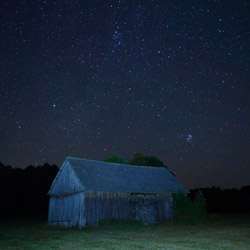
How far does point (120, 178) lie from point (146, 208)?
4.19 metres

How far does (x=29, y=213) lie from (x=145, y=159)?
914 inches

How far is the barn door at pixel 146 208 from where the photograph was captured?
98.0 ft

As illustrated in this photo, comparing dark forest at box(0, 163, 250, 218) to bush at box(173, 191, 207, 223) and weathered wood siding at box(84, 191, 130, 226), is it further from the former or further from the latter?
weathered wood siding at box(84, 191, 130, 226)

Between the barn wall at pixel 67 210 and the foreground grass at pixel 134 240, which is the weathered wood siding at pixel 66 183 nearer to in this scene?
the barn wall at pixel 67 210

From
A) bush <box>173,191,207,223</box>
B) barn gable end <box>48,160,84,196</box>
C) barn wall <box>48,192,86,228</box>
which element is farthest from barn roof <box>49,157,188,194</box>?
barn wall <box>48,192,86,228</box>

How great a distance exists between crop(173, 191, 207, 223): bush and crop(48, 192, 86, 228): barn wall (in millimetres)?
11043

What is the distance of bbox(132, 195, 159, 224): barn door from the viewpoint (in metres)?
29.9

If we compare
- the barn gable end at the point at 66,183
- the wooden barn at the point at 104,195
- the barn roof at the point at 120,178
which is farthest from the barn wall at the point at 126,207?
the barn gable end at the point at 66,183

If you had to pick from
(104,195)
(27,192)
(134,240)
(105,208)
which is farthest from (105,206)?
(27,192)

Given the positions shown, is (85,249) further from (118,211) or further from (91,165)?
(91,165)

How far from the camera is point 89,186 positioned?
1060 inches

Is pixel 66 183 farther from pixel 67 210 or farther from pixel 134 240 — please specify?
pixel 134 240

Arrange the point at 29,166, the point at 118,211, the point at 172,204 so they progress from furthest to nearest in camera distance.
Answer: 1. the point at 29,166
2. the point at 172,204
3. the point at 118,211

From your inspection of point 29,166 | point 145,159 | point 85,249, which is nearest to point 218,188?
point 145,159
